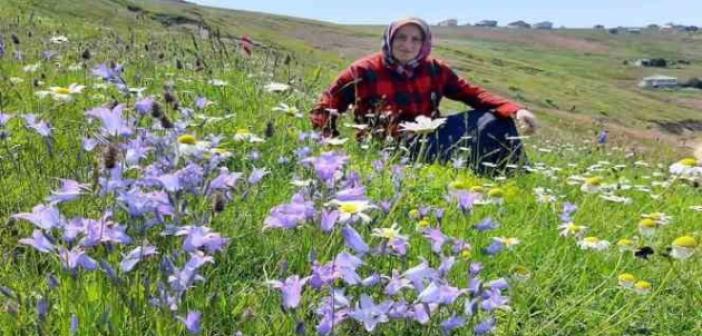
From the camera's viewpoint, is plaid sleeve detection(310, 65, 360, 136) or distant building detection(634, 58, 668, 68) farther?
distant building detection(634, 58, 668, 68)

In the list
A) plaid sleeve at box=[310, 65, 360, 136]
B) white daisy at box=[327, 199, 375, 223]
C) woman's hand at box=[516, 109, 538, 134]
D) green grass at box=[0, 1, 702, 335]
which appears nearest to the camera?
white daisy at box=[327, 199, 375, 223]

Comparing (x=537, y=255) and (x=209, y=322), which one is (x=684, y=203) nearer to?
(x=537, y=255)

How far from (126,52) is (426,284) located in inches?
241

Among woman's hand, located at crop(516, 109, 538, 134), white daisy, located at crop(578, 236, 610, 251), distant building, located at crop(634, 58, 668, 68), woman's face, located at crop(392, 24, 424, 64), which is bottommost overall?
distant building, located at crop(634, 58, 668, 68)

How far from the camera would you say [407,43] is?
6629 millimetres

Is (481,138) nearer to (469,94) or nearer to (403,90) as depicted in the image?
(469,94)

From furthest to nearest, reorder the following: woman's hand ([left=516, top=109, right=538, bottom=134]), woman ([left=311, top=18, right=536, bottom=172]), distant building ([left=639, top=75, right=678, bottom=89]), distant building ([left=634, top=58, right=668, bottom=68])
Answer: distant building ([left=634, top=58, right=668, bottom=68]) < distant building ([left=639, top=75, right=678, bottom=89]) < woman ([left=311, top=18, right=536, bottom=172]) < woman's hand ([left=516, top=109, right=538, bottom=134])

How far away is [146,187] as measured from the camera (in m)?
2.42

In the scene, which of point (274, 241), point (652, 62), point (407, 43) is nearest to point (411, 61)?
point (407, 43)

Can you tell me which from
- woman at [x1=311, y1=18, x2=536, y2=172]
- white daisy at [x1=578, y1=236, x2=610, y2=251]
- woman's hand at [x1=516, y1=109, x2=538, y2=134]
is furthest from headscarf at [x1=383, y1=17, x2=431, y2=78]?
white daisy at [x1=578, y1=236, x2=610, y2=251]

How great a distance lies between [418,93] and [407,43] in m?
0.41

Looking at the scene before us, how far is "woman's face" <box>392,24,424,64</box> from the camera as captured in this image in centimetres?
660

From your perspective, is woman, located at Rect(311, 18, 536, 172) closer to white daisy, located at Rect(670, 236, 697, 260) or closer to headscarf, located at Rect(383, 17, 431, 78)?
headscarf, located at Rect(383, 17, 431, 78)

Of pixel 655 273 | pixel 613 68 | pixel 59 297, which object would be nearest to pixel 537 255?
pixel 655 273
